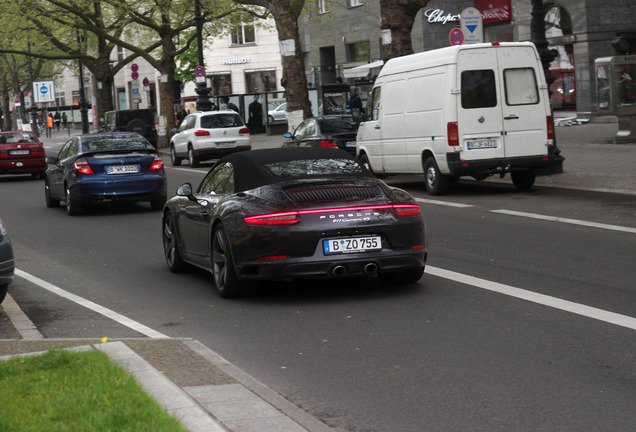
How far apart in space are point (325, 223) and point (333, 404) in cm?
324

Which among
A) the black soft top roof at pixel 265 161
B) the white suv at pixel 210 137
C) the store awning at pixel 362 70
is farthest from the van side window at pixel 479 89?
the store awning at pixel 362 70

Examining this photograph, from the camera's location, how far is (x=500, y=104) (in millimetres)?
18969

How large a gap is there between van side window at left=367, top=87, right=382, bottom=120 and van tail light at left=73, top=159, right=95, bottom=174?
5.70 meters

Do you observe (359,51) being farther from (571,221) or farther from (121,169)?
(571,221)

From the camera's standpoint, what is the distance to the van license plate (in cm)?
1889

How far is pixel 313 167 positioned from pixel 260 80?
71.7 m

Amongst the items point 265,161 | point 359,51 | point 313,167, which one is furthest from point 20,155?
point 359,51

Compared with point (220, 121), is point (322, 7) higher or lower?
higher

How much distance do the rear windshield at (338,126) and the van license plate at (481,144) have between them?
7482 millimetres

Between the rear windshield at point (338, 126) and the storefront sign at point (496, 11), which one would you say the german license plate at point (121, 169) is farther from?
the storefront sign at point (496, 11)

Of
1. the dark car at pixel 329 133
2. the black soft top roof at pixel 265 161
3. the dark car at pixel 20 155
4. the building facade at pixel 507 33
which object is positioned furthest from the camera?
the building facade at pixel 507 33

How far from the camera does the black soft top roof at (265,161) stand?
9922mm

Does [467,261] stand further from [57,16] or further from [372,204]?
[57,16]

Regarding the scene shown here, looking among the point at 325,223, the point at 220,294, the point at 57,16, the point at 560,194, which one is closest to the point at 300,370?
the point at 325,223
